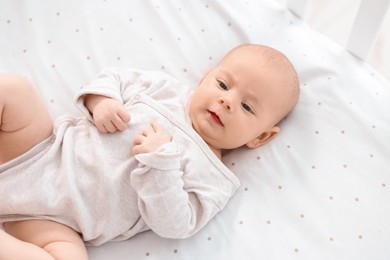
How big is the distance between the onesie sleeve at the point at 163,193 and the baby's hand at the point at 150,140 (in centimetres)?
2

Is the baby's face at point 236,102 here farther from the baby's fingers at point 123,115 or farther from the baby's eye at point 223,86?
the baby's fingers at point 123,115

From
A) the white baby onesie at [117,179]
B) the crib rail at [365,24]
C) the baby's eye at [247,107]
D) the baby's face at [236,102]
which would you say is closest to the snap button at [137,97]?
the white baby onesie at [117,179]

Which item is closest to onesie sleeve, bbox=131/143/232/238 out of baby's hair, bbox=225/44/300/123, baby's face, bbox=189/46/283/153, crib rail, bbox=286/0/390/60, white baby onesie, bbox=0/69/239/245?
white baby onesie, bbox=0/69/239/245

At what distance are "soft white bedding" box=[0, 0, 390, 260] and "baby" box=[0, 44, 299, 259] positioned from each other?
2.1 inches

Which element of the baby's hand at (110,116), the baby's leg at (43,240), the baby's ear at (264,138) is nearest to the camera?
the baby's leg at (43,240)

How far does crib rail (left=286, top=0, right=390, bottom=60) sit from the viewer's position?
1.01 metres

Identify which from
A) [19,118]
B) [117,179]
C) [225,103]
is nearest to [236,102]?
[225,103]

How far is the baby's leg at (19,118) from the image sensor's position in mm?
872

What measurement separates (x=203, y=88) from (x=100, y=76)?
0.70ft

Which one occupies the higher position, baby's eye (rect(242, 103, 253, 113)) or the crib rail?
the crib rail

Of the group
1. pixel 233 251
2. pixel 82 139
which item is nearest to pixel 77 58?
pixel 82 139

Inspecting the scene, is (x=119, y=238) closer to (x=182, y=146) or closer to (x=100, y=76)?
(x=182, y=146)

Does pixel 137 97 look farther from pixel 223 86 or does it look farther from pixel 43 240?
pixel 43 240

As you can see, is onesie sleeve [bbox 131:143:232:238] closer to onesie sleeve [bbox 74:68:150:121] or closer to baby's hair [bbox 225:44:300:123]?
onesie sleeve [bbox 74:68:150:121]
